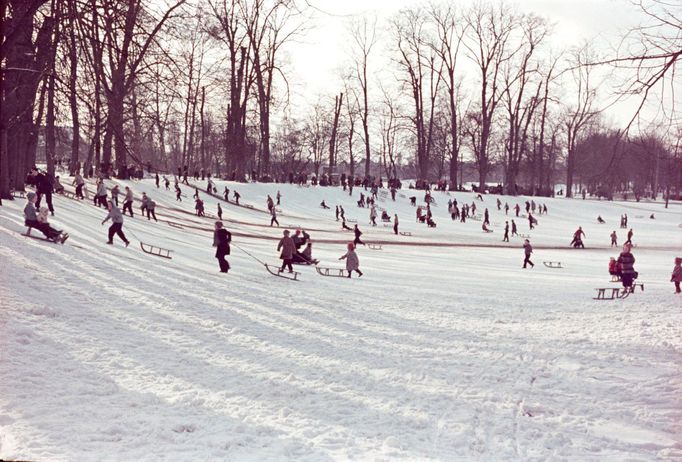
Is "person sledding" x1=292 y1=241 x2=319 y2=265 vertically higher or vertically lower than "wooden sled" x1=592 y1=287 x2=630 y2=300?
higher

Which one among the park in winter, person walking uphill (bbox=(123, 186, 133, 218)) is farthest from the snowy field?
person walking uphill (bbox=(123, 186, 133, 218))

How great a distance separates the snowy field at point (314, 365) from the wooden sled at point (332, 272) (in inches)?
15.1

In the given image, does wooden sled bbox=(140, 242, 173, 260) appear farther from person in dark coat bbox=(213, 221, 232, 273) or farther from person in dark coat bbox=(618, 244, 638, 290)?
person in dark coat bbox=(618, 244, 638, 290)

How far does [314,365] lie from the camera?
8336 millimetres

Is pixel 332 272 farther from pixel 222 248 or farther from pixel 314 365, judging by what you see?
pixel 314 365

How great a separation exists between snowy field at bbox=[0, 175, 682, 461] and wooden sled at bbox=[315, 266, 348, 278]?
1.26 feet

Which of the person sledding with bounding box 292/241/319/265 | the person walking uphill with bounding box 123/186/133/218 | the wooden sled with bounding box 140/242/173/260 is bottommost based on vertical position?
the person sledding with bounding box 292/241/319/265

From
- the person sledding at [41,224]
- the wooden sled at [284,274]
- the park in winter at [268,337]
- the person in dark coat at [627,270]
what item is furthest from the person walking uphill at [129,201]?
the person in dark coat at [627,270]

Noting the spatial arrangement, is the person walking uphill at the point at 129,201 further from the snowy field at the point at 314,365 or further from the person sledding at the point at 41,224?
the person sledding at the point at 41,224

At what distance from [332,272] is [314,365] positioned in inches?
384

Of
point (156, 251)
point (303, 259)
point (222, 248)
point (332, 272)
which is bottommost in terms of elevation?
point (332, 272)

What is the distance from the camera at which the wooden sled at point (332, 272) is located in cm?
1697

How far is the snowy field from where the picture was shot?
584 cm

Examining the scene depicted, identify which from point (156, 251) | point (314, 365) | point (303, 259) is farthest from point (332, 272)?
point (314, 365)
